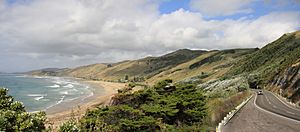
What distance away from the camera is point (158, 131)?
21.4 metres

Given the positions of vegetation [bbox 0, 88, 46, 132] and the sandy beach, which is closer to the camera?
vegetation [bbox 0, 88, 46, 132]

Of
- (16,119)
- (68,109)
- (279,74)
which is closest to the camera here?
(16,119)

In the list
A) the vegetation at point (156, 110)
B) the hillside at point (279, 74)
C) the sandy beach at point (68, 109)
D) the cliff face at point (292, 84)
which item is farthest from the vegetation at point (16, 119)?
the cliff face at point (292, 84)

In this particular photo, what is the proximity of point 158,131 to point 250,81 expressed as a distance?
2903 inches

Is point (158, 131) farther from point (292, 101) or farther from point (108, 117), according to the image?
point (292, 101)

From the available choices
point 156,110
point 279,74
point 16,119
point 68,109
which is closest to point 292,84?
point 279,74

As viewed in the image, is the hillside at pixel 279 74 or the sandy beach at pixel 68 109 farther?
the hillside at pixel 279 74

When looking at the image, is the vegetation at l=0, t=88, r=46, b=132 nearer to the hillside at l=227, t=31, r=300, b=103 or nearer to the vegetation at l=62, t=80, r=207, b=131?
the vegetation at l=62, t=80, r=207, b=131

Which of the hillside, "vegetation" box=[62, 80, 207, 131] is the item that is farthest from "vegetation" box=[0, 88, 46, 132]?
the hillside

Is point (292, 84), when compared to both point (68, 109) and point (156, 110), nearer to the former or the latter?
point (156, 110)

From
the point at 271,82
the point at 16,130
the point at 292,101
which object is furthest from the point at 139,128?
the point at 271,82

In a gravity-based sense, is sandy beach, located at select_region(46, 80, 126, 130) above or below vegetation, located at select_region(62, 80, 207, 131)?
below

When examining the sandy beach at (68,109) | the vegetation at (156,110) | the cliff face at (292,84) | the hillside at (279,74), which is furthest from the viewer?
the hillside at (279,74)

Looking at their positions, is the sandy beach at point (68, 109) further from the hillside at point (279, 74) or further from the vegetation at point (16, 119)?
the hillside at point (279, 74)
